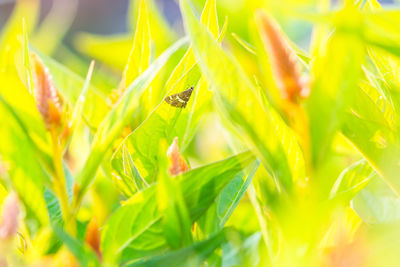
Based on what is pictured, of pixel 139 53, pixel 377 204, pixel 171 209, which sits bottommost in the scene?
pixel 377 204

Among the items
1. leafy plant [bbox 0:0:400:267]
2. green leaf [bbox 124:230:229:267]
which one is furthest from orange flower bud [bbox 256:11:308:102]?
green leaf [bbox 124:230:229:267]

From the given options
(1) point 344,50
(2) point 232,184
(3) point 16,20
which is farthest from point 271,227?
(3) point 16,20

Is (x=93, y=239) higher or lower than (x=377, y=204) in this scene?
higher

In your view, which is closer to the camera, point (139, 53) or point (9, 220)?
point (9, 220)

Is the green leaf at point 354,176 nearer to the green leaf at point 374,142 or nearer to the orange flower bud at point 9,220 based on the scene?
the green leaf at point 374,142

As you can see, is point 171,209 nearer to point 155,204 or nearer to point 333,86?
point 155,204

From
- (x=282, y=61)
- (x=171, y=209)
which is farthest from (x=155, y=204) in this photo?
(x=282, y=61)
